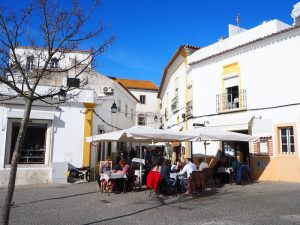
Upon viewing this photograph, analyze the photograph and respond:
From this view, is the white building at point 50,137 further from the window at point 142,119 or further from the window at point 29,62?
the window at point 142,119

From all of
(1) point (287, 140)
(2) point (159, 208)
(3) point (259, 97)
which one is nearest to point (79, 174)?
(2) point (159, 208)

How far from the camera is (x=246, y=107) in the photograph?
16125mm

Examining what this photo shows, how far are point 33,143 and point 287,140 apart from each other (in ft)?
38.5

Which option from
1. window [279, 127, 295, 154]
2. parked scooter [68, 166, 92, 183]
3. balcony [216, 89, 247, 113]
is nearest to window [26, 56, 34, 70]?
parked scooter [68, 166, 92, 183]

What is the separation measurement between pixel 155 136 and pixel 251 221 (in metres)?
4.83

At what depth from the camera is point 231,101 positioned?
17.3m

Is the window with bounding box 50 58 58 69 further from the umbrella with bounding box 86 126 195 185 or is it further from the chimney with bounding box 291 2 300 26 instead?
the chimney with bounding box 291 2 300 26

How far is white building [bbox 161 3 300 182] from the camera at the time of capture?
1444cm

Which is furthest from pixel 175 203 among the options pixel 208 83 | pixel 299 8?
pixel 299 8

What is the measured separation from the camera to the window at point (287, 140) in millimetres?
14383

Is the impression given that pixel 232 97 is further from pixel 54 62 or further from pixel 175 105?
pixel 54 62

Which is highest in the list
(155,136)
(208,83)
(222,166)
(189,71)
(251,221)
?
(189,71)

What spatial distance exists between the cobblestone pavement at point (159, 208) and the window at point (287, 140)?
9.47ft

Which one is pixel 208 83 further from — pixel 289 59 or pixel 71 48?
pixel 71 48
